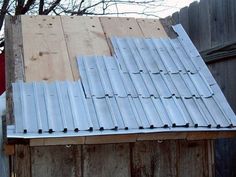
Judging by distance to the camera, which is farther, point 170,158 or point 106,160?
point 170,158

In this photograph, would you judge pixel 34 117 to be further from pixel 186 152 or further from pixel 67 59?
pixel 186 152

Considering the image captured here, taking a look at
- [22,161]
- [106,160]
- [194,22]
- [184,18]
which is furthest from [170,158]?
[184,18]

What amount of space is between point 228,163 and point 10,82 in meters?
2.36

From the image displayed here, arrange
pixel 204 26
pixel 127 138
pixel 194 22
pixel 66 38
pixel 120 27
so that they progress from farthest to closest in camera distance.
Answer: pixel 194 22, pixel 204 26, pixel 120 27, pixel 66 38, pixel 127 138

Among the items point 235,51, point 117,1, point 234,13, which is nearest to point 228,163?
point 235,51

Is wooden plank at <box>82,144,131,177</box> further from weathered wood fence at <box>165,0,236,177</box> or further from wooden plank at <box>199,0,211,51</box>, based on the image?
wooden plank at <box>199,0,211,51</box>

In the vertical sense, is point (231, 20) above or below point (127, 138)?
above

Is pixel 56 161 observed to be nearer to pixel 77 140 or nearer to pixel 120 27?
pixel 77 140

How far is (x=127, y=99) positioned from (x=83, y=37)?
2.91ft

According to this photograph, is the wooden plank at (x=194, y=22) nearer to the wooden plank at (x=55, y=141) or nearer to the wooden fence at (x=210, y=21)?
the wooden fence at (x=210, y=21)

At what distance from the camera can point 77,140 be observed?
3008 mm

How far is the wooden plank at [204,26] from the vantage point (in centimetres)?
482

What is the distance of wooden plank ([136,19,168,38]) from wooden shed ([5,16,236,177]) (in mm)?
97

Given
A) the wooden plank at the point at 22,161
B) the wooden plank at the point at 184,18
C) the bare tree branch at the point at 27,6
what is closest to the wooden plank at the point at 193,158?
the wooden plank at the point at 22,161
